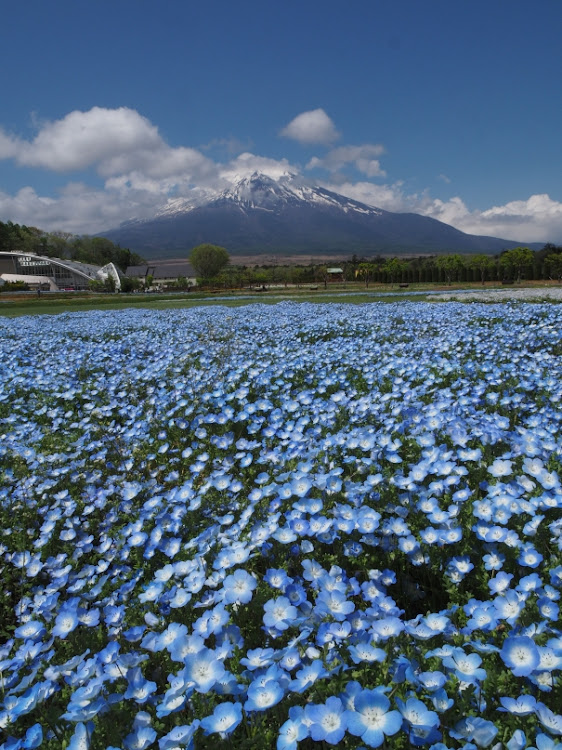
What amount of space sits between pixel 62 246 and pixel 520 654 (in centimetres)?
13510

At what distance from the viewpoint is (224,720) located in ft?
3.89

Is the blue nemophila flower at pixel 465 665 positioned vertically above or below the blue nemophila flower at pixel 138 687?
above

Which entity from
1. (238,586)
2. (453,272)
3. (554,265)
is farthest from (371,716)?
(453,272)

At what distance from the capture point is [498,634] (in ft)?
5.42

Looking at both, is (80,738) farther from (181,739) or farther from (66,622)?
(66,622)

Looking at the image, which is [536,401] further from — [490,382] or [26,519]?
[26,519]

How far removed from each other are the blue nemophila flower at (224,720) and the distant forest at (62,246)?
11847cm

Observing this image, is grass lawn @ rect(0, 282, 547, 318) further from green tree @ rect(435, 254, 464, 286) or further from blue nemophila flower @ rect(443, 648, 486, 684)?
green tree @ rect(435, 254, 464, 286)

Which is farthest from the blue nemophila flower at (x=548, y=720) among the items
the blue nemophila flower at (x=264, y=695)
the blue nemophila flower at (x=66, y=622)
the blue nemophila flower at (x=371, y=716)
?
the blue nemophila flower at (x=66, y=622)

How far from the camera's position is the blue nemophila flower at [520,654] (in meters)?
1.26

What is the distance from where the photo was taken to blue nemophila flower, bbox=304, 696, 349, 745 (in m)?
1.10

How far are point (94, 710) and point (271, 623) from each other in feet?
1.79

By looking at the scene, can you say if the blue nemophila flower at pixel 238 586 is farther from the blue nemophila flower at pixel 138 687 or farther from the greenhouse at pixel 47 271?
the greenhouse at pixel 47 271

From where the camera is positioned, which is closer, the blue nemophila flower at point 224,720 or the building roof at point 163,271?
the blue nemophila flower at point 224,720
